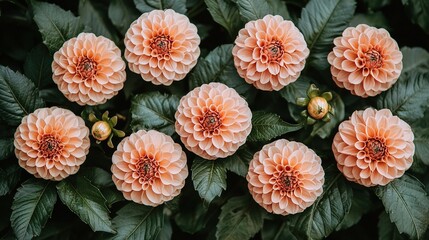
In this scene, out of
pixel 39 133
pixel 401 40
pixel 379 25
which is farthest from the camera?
pixel 401 40

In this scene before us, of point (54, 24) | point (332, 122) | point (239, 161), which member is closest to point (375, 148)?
point (332, 122)

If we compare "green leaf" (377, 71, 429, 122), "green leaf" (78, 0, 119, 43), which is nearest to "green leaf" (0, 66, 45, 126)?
"green leaf" (78, 0, 119, 43)

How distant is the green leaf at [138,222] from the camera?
131 centimetres

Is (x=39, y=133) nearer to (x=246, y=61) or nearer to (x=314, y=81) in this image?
(x=246, y=61)

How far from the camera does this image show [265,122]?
1282mm

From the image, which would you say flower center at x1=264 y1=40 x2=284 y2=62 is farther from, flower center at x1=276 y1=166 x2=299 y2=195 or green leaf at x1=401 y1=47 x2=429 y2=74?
green leaf at x1=401 y1=47 x2=429 y2=74

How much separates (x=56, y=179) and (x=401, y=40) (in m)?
1.17

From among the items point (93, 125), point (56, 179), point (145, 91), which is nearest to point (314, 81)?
point (145, 91)

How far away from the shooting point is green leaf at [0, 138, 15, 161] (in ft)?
4.26

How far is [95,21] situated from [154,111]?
38 cm

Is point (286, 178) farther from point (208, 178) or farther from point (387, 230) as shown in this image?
point (387, 230)

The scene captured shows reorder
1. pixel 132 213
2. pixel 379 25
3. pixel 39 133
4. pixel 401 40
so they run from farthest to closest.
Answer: pixel 401 40 < pixel 379 25 < pixel 132 213 < pixel 39 133

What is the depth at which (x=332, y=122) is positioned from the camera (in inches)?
54.2

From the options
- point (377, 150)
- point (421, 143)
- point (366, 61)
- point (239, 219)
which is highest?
point (366, 61)
